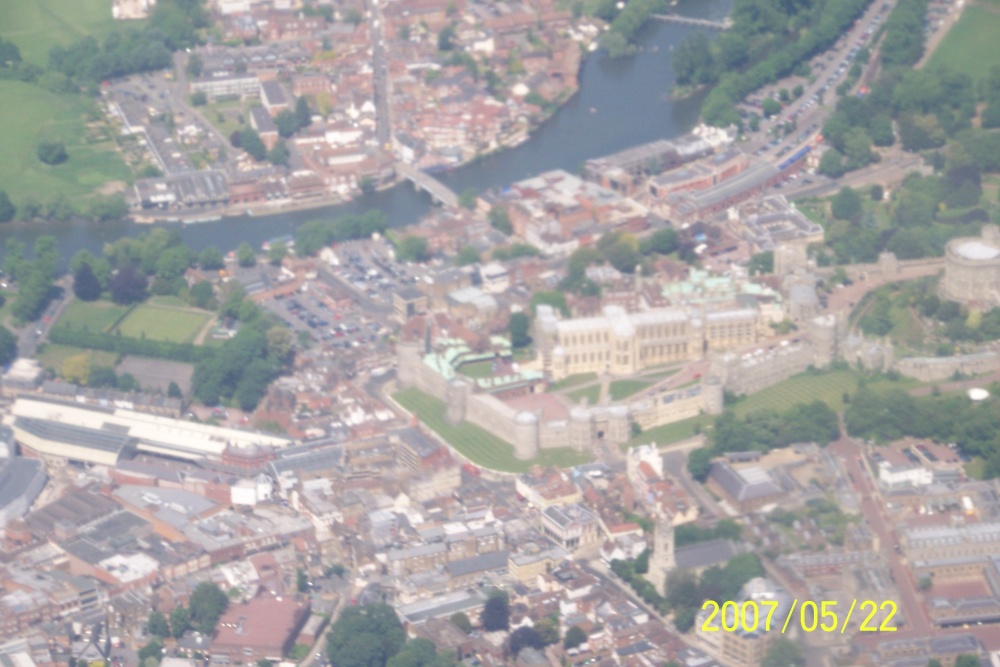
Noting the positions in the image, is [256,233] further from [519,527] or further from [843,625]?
[843,625]

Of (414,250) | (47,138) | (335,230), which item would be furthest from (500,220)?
(47,138)

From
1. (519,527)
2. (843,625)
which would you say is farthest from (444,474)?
(843,625)

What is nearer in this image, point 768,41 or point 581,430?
point 581,430

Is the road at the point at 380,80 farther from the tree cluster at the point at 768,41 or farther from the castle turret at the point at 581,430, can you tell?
the castle turret at the point at 581,430

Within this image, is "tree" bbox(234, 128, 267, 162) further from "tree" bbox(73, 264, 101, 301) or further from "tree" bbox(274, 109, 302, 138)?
"tree" bbox(73, 264, 101, 301)

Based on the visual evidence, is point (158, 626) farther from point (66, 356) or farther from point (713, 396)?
point (713, 396)

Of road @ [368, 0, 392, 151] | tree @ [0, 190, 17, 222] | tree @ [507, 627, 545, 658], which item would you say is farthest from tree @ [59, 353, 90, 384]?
tree @ [507, 627, 545, 658]
